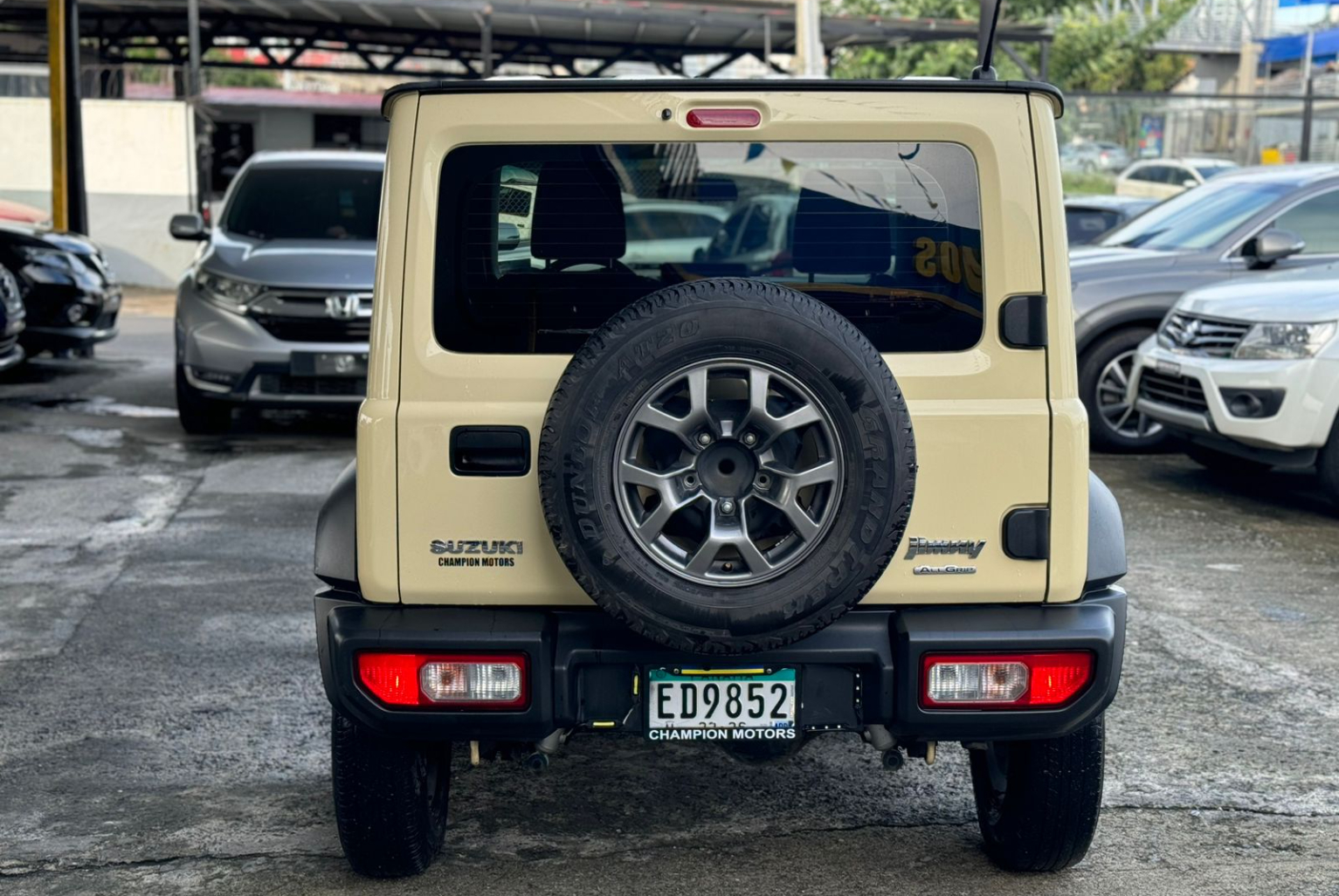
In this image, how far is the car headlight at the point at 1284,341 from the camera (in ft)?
25.2

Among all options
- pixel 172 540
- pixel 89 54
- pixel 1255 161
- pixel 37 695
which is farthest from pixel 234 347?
pixel 89 54

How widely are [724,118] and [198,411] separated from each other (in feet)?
24.1

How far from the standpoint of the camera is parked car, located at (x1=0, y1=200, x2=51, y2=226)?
1304 centimetres

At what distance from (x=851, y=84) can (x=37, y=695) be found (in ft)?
10.9

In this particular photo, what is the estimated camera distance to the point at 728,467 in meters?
3.09

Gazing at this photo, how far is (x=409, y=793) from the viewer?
11.6ft

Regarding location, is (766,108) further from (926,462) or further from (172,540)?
(172,540)

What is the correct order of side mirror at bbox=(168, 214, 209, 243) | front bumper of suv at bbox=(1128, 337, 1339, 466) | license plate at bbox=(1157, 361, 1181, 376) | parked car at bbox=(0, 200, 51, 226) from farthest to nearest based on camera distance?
parked car at bbox=(0, 200, 51, 226) < side mirror at bbox=(168, 214, 209, 243) < license plate at bbox=(1157, 361, 1181, 376) < front bumper of suv at bbox=(1128, 337, 1339, 466)

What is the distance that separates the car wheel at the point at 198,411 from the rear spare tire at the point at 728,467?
23.5ft

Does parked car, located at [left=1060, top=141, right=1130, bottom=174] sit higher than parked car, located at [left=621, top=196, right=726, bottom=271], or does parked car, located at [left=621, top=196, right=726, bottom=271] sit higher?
parked car, located at [left=1060, top=141, right=1130, bottom=174]

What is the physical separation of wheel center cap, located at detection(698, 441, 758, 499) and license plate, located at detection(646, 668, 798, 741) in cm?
44

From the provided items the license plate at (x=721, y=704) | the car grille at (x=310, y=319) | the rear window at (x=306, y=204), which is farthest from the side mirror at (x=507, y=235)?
the rear window at (x=306, y=204)

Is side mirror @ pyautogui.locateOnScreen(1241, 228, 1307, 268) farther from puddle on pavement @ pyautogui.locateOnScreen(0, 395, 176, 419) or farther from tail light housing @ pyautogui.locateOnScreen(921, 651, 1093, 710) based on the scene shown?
puddle on pavement @ pyautogui.locateOnScreen(0, 395, 176, 419)

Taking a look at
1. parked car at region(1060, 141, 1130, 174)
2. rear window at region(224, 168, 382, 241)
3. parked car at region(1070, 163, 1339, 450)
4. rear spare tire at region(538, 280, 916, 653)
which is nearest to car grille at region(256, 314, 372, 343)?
rear window at region(224, 168, 382, 241)
